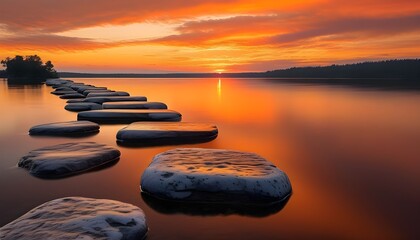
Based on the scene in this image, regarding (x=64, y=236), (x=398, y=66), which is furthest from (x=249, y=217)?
(x=398, y=66)

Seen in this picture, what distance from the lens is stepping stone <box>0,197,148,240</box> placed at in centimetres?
401

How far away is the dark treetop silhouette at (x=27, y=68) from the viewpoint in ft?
307

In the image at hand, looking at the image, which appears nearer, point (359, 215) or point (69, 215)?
point (69, 215)

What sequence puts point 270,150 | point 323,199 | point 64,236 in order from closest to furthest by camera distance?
point 64,236
point 323,199
point 270,150

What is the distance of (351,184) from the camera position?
277 inches

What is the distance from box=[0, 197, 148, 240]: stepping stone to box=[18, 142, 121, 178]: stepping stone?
2.32m

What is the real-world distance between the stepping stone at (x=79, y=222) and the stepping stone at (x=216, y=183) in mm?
1050

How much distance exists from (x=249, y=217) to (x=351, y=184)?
2.86 m

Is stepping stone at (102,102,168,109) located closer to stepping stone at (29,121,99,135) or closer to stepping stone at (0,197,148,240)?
stepping stone at (29,121,99,135)

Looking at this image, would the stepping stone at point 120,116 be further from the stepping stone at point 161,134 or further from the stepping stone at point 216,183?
the stepping stone at point 216,183

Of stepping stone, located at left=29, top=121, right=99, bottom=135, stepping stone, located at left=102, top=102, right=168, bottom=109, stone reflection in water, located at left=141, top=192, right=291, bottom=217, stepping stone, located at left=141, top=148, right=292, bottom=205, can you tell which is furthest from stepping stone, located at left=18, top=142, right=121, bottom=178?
stepping stone, located at left=102, top=102, right=168, bottom=109

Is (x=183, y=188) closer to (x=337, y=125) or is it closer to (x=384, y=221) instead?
(x=384, y=221)

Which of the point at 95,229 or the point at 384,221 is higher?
the point at 95,229

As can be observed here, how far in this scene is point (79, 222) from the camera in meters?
4.24
